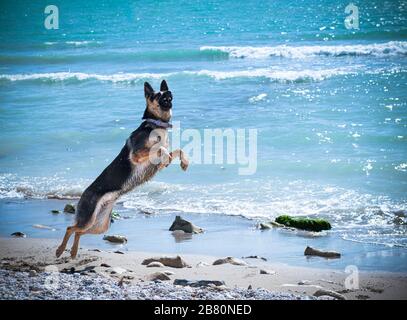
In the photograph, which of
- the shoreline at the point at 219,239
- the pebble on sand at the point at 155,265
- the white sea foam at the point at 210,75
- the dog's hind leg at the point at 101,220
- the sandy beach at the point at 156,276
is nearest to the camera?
the sandy beach at the point at 156,276

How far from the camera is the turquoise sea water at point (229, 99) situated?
902 cm

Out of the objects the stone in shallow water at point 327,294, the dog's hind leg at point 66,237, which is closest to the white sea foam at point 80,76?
the dog's hind leg at point 66,237

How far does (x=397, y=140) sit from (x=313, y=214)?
3.35 meters

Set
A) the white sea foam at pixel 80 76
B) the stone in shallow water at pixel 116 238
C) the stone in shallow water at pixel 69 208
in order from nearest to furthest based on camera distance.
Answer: the stone in shallow water at pixel 116 238 < the stone in shallow water at pixel 69 208 < the white sea foam at pixel 80 76

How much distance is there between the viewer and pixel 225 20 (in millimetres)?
24859

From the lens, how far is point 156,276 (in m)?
6.13

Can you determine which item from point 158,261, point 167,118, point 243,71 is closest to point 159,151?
point 167,118

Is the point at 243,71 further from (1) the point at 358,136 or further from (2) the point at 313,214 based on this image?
(2) the point at 313,214

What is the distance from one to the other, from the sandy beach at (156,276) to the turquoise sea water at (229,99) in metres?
1.23

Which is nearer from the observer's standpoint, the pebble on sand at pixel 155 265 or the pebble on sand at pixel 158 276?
the pebble on sand at pixel 158 276

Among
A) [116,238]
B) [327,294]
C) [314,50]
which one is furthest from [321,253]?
[314,50]

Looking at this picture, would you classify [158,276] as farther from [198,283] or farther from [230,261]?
[230,261]

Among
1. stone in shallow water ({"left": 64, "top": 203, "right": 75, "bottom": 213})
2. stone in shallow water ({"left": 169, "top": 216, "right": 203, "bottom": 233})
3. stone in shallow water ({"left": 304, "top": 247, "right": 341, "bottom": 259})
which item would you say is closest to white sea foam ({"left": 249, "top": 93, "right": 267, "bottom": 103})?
stone in shallow water ({"left": 64, "top": 203, "right": 75, "bottom": 213})

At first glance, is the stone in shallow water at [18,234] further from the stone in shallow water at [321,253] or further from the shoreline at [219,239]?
the stone in shallow water at [321,253]
